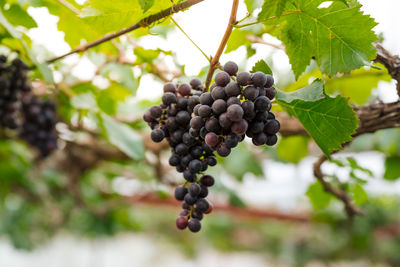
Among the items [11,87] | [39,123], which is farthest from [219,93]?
[39,123]

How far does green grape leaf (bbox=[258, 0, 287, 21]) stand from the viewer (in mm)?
427

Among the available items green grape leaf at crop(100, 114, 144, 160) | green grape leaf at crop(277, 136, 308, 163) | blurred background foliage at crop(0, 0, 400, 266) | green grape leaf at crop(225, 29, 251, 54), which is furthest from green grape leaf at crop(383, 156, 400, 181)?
green grape leaf at crop(100, 114, 144, 160)

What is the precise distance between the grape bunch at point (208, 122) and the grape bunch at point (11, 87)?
0.49 m

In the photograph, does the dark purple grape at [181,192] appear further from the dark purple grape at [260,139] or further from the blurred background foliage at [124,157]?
the blurred background foliage at [124,157]

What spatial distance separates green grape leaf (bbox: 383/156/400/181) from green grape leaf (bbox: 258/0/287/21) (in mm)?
960

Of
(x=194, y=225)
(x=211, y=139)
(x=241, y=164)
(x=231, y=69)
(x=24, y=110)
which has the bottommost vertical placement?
(x=194, y=225)

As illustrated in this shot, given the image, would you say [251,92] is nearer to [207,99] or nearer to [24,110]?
[207,99]

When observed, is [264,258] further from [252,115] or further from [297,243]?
[252,115]

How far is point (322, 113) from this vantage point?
1.52ft

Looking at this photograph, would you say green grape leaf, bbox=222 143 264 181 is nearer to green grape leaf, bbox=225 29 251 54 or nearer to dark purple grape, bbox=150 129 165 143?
green grape leaf, bbox=225 29 251 54

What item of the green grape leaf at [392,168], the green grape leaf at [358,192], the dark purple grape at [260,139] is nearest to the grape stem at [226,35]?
the dark purple grape at [260,139]

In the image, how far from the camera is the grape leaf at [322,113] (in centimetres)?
45

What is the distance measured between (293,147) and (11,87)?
88cm

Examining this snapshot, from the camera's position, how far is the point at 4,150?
1.77 m
